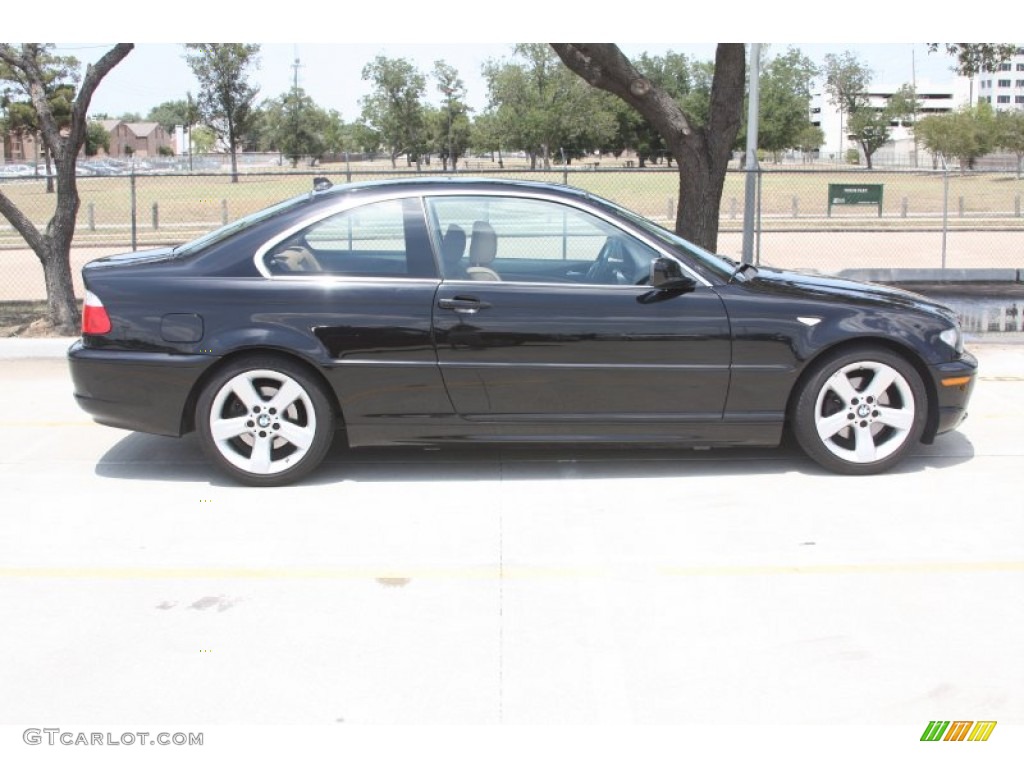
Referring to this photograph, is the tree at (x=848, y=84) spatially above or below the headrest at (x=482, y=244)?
above

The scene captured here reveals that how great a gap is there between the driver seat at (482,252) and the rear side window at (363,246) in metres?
0.23

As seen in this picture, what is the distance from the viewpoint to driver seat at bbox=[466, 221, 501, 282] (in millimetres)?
6086

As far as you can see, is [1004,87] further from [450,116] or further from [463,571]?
[463,571]

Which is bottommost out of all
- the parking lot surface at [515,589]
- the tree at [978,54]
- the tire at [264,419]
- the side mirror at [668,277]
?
the parking lot surface at [515,589]

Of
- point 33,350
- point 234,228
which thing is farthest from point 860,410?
point 33,350

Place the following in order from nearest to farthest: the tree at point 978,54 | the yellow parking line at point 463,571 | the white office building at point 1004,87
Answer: the yellow parking line at point 463,571 < the tree at point 978,54 < the white office building at point 1004,87

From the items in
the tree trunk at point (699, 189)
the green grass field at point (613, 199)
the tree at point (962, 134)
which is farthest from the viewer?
the tree at point (962, 134)

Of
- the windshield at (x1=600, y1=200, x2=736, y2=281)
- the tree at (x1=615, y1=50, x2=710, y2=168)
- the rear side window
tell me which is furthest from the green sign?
the rear side window

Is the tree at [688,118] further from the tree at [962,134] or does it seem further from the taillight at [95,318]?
the tree at [962,134]

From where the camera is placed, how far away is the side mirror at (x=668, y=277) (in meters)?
5.96

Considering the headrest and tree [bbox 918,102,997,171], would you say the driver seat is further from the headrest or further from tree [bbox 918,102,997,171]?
tree [bbox 918,102,997,171]

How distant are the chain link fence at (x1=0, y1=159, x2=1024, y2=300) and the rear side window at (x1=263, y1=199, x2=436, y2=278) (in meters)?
3.97

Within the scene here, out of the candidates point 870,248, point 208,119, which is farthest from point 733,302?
point 208,119

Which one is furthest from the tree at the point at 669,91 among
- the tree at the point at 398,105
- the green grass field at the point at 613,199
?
the tree at the point at 398,105
